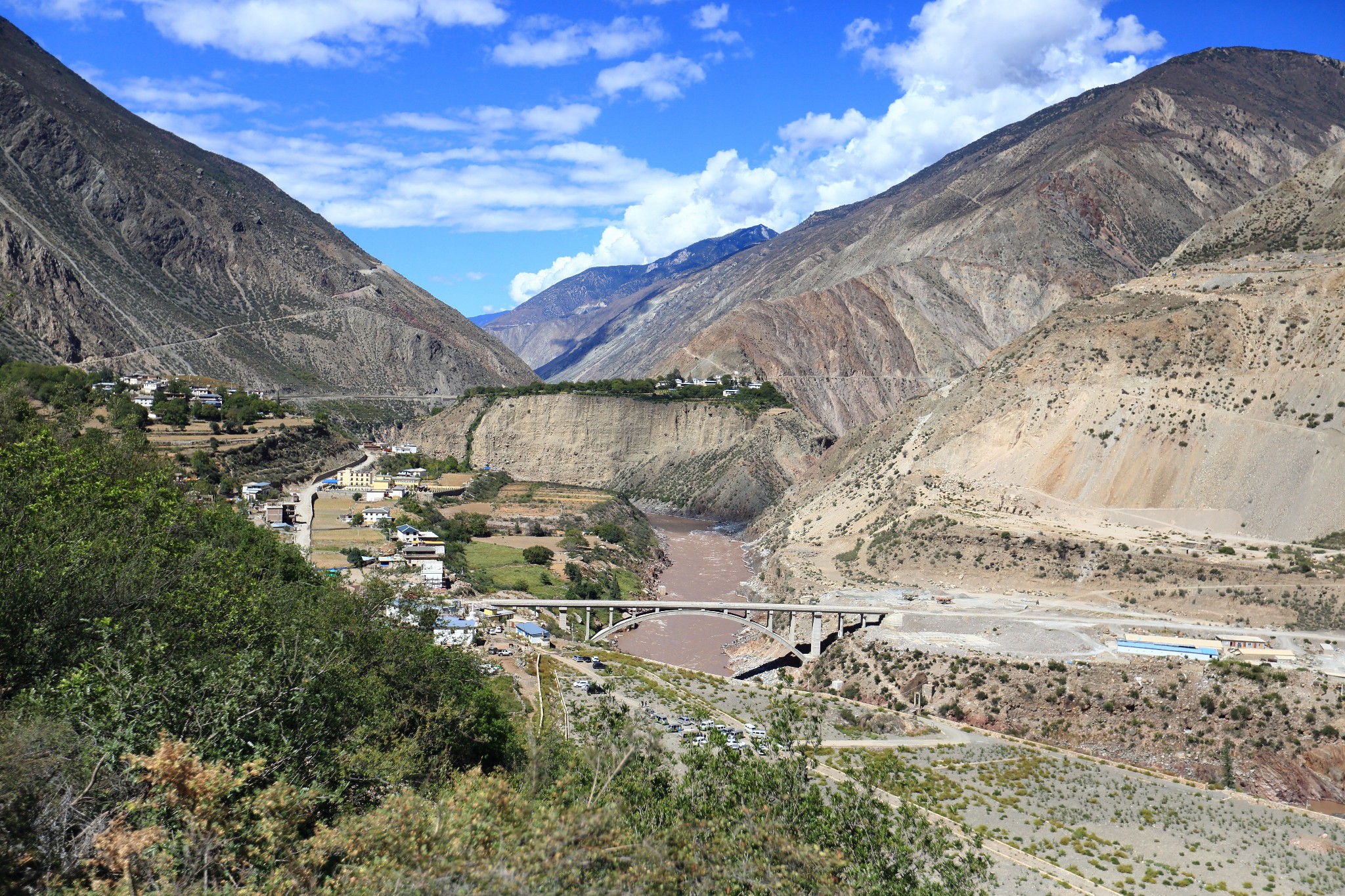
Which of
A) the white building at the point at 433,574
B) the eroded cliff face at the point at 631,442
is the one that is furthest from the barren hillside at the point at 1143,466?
the eroded cliff face at the point at 631,442

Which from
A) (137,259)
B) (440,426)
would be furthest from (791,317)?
(137,259)

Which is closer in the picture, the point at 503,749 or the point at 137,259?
the point at 503,749

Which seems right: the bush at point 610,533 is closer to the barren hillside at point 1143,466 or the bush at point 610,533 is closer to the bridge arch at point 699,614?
the barren hillside at point 1143,466

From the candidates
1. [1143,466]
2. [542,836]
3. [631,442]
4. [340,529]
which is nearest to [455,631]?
[542,836]

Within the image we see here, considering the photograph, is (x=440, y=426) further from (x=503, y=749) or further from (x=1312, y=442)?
(x=503, y=749)

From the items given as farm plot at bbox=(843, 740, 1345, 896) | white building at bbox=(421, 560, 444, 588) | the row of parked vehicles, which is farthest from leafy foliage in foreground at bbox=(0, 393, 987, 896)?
white building at bbox=(421, 560, 444, 588)

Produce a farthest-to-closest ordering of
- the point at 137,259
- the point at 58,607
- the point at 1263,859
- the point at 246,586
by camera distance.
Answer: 1. the point at 137,259
2. the point at 1263,859
3. the point at 246,586
4. the point at 58,607
